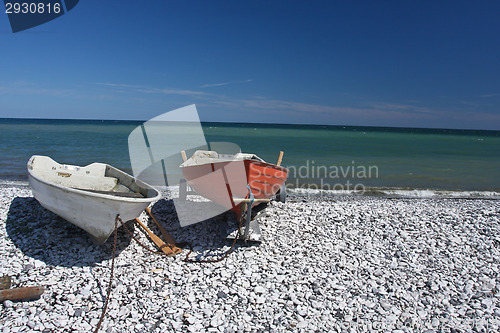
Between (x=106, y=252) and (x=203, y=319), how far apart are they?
2.71m

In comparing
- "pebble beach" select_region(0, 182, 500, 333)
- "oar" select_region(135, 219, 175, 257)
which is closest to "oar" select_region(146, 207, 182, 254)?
"oar" select_region(135, 219, 175, 257)

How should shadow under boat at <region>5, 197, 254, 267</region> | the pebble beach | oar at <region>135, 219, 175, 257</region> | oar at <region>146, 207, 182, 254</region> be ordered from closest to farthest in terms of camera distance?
the pebble beach, shadow under boat at <region>5, 197, 254, 267</region>, oar at <region>135, 219, 175, 257</region>, oar at <region>146, 207, 182, 254</region>

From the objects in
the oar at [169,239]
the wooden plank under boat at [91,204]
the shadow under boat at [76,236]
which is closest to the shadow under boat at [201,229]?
the shadow under boat at [76,236]

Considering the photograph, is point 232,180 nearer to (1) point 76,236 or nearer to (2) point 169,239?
(2) point 169,239

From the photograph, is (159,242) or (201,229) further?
(201,229)

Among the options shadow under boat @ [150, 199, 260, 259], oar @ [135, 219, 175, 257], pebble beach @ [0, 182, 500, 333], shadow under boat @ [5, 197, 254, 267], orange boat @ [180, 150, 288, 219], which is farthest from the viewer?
orange boat @ [180, 150, 288, 219]

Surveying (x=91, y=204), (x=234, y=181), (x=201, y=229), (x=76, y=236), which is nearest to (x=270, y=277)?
(x=234, y=181)

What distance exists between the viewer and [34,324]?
440 centimetres

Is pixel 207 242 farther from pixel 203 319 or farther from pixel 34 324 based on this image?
pixel 34 324

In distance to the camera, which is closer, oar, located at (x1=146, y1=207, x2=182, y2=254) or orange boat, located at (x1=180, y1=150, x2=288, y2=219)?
oar, located at (x1=146, y1=207, x2=182, y2=254)

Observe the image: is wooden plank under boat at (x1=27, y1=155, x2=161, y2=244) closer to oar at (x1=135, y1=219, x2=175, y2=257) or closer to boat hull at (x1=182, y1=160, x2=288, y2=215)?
oar at (x1=135, y1=219, x2=175, y2=257)

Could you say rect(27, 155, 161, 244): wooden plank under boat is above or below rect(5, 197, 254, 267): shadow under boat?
above

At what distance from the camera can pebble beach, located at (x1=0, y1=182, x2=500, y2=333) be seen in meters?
4.65

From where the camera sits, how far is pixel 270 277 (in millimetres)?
5754
